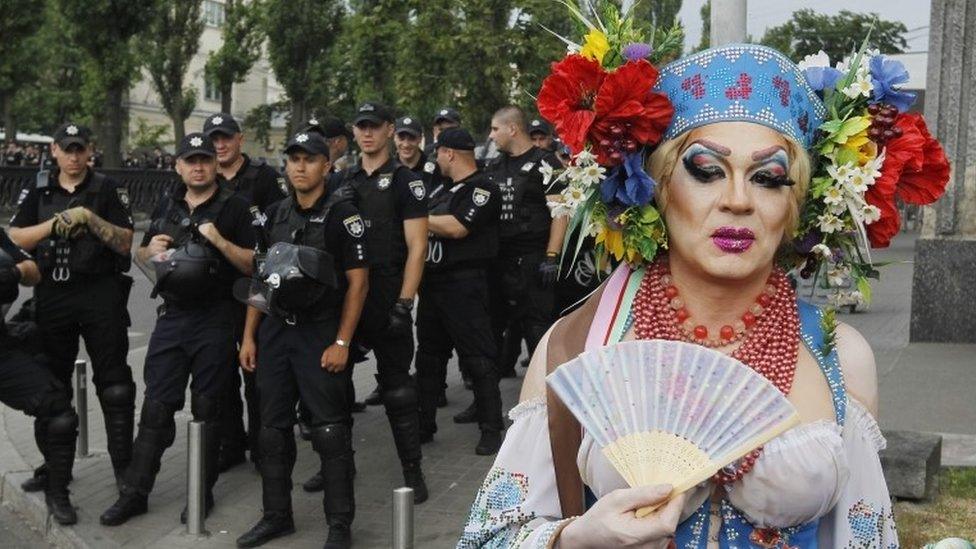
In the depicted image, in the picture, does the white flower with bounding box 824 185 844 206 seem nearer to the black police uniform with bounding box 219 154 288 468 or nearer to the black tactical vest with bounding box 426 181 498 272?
the black police uniform with bounding box 219 154 288 468

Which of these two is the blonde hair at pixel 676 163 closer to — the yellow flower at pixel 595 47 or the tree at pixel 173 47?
the yellow flower at pixel 595 47

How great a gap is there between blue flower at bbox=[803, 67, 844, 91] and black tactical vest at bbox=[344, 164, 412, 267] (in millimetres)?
5059

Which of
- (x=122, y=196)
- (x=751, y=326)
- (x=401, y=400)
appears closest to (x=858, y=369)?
(x=751, y=326)

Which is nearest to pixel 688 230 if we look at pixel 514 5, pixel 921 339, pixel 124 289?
pixel 124 289

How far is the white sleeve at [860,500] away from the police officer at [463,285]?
19.2ft

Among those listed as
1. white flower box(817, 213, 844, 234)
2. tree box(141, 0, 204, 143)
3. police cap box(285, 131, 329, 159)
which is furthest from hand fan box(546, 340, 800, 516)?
tree box(141, 0, 204, 143)

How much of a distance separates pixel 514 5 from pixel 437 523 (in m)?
17.5

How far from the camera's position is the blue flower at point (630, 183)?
2.61 metres

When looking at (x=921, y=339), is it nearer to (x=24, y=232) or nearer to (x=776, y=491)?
(x=24, y=232)

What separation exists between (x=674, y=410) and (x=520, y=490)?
15.9 inches

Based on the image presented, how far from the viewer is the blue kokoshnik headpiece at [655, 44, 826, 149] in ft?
8.46

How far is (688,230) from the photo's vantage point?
2.59 meters

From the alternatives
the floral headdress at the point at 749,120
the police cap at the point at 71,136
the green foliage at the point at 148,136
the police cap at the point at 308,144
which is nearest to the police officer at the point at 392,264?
the police cap at the point at 308,144

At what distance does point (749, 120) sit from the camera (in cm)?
257
